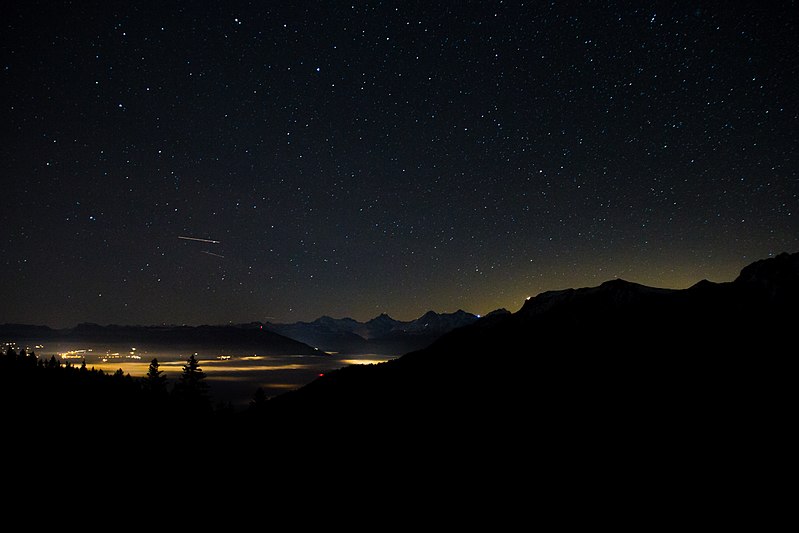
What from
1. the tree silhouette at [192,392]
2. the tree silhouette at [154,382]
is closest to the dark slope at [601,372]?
the tree silhouette at [192,392]

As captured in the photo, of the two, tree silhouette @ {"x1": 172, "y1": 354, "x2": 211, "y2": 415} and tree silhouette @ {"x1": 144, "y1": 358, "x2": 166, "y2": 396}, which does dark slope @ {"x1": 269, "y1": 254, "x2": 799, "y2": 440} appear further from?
tree silhouette @ {"x1": 144, "y1": 358, "x2": 166, "y2": 396}

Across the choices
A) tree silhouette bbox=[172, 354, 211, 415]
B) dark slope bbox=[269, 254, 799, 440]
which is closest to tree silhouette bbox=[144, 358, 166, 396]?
tree silhouette bbox=[172, 354, 211, 415]

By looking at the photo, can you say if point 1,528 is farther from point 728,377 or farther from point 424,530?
point 728,377

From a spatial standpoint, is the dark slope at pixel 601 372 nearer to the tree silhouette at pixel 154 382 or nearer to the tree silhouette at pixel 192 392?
the tree silhouette at pixel 192 392

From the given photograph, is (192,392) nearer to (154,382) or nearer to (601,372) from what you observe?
(154,382)

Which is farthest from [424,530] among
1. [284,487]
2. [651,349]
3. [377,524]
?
[651,349]

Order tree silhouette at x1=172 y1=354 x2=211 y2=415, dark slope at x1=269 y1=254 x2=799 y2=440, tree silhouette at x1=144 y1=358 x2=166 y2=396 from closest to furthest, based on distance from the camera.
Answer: dark slope at x1=269 y1=254 x2=799 y2=440 < tree silhouette at x1=172 y1=354 x2=211 y2=415 < tree silhouette at x1=144 y1=358 x2=166 y2=396

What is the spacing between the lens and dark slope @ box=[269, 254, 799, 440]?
4238cm

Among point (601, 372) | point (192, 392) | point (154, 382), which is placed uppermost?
point (601, 372)

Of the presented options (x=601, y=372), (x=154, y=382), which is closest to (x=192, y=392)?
(x=154, y=382)

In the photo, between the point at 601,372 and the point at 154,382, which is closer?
the point at 601,372

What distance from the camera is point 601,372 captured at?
177 feet

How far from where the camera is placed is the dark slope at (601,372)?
139 feet

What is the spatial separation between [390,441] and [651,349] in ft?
121
